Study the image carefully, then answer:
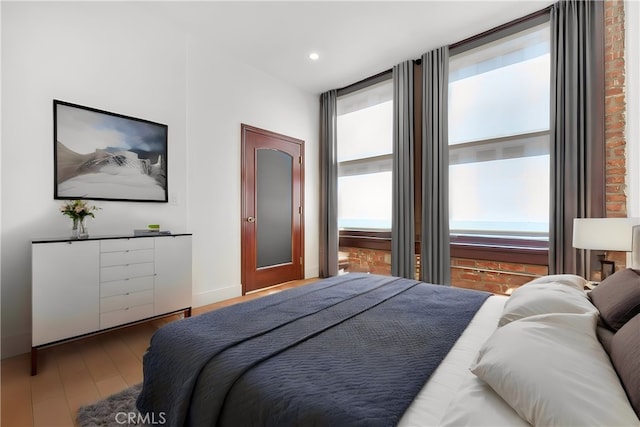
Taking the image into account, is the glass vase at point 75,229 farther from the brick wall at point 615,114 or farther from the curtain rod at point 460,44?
the brick wall at point 615,114

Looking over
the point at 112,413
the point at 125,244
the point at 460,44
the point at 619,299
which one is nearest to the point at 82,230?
the point at 125,244

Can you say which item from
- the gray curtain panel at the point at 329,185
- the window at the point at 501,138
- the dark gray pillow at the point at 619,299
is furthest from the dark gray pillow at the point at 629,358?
the gray curtain panel at the point at 329,185

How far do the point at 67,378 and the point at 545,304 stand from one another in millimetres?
2778

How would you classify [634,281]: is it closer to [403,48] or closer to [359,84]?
[403,48]

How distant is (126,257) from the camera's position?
8.05ft

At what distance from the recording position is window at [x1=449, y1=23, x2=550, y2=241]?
301 cm

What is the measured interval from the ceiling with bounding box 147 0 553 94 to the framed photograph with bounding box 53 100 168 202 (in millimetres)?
1217

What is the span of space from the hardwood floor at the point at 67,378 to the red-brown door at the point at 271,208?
1.62m

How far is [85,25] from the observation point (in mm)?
2598

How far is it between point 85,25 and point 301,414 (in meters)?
3.43

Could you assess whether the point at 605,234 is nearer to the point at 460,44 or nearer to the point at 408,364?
the point at 408,364

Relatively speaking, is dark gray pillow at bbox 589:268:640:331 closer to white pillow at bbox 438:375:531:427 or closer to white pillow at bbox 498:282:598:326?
white pillow at bbox 498:282:598:326

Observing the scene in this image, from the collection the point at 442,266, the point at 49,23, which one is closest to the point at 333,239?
the point at 442,266

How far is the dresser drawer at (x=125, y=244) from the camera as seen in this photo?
2346mm
